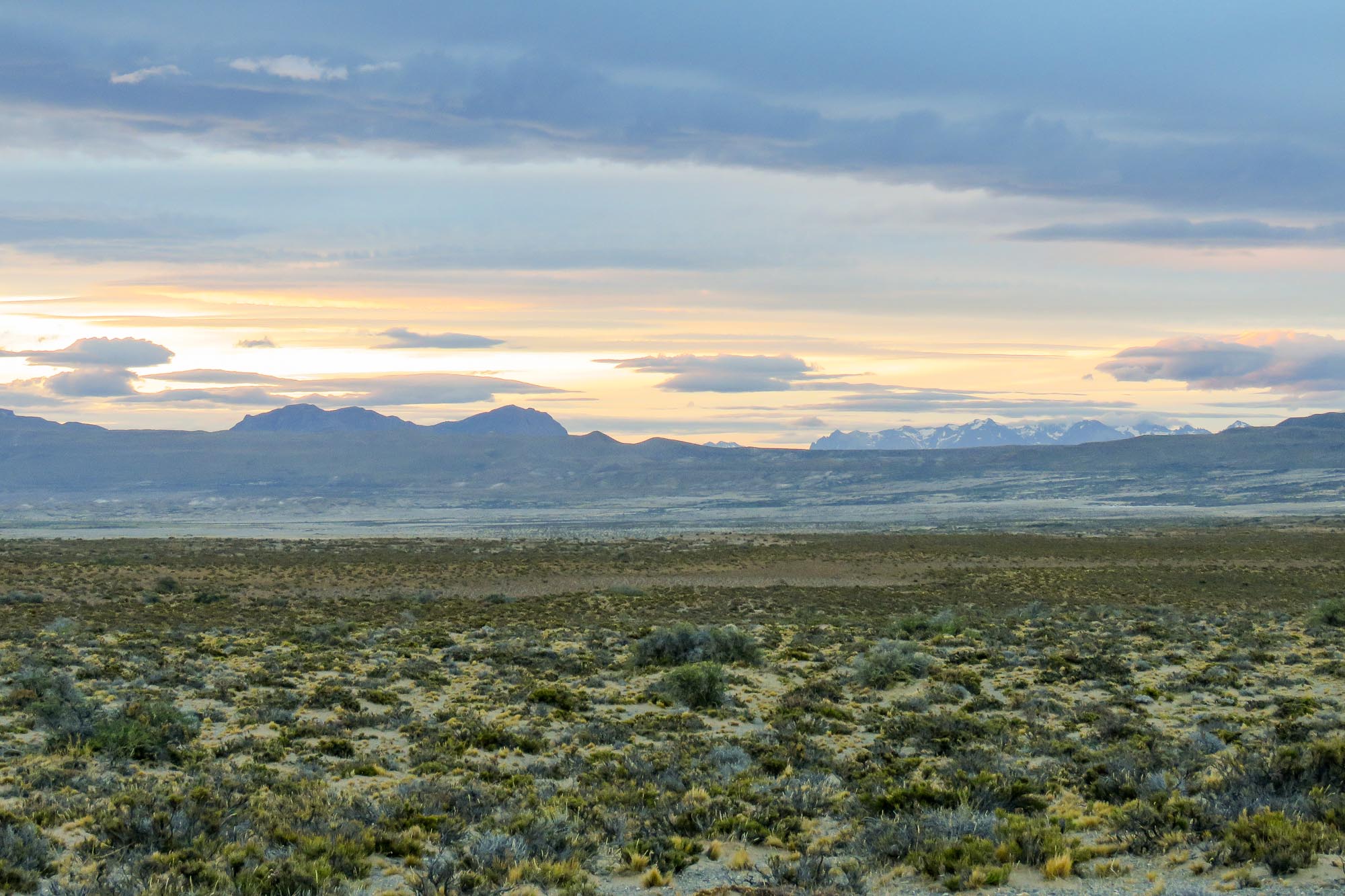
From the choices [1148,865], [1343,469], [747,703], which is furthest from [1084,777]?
[1343,469]

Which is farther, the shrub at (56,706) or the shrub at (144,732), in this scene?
the shrub at (56,706)

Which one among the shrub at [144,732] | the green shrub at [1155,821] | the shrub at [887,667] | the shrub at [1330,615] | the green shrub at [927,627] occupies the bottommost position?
the shrub at [1330,615]

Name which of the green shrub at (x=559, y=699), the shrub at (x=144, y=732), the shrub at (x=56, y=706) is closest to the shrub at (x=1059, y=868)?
the green shrub at (x=559, y=699)

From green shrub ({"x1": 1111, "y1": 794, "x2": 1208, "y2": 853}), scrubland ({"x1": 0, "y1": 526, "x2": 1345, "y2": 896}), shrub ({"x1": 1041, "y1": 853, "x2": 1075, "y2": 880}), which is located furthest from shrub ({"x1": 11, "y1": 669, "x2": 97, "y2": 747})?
green shrub ({"x1": 1111, "y1": 794, "x2": 1208, "y2": 853})

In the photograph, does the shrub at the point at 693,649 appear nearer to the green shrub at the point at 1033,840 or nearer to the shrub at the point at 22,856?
the green shrub at the point at 1033,840

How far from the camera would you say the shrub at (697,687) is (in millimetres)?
15742

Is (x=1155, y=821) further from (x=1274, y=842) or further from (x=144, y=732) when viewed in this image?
(x=144, y=732)

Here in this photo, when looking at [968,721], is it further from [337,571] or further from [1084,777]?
[337,571]

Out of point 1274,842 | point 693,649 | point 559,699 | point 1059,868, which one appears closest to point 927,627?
point 693,649

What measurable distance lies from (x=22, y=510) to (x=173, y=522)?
6740cm

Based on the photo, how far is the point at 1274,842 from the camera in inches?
307

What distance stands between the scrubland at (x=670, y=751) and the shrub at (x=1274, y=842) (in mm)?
29

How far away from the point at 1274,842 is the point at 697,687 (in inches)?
352

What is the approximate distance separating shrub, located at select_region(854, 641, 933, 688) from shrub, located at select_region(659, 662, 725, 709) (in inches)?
103
